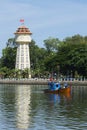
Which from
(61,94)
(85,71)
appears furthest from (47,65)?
(61,94)

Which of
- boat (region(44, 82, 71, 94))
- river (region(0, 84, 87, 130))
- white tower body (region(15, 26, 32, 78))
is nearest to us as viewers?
river (region(0, 84, 87, 130))

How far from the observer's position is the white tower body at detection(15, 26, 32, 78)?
155 meters

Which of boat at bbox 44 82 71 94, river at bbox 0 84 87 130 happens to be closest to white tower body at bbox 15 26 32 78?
boat at bbox 44 82 71 94

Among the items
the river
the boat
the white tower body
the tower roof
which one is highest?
the tower roof

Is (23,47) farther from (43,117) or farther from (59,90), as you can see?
(43,117)

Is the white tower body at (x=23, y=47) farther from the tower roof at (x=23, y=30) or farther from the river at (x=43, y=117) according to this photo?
the river at (x=43, y=117)

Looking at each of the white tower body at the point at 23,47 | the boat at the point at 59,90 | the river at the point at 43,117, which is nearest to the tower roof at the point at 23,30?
the white tower body at the point at 23,47

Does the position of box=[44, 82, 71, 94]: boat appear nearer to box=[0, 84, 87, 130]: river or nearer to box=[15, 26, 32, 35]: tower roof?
box=[0, 84, 87, 130]: river

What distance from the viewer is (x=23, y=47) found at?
156250 millimetres

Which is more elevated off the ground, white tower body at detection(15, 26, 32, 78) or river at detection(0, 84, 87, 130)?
white tower body at detection(15, 26, 32, 78)

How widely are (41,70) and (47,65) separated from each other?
886 cm

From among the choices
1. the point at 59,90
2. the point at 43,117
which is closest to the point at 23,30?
the point at 59,90

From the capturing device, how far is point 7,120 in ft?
140

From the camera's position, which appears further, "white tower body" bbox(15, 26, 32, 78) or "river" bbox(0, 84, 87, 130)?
"white tower body" bbox(15, 26, 32, 78)
